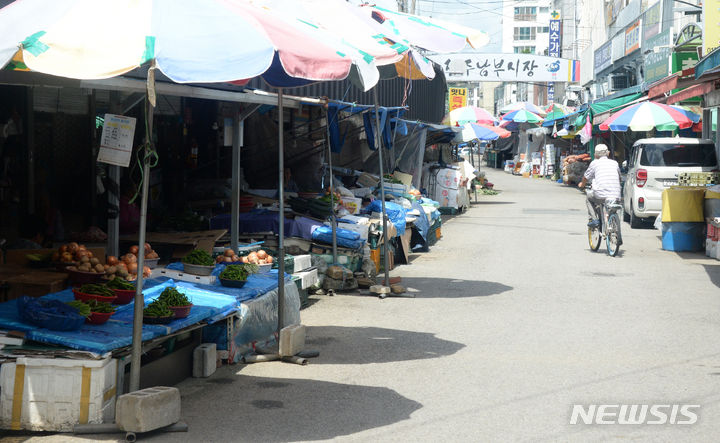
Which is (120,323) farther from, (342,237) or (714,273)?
(714,273)

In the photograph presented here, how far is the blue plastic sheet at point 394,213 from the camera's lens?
47.0 feet

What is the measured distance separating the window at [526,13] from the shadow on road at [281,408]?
11134 cm

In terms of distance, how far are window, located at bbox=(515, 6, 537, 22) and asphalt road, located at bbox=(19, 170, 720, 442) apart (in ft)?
340

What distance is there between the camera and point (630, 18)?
3572cm

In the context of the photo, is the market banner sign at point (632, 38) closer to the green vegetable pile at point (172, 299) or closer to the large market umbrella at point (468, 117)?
the large market umbrella at point (468, 117)

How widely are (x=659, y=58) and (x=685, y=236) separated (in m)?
12.2

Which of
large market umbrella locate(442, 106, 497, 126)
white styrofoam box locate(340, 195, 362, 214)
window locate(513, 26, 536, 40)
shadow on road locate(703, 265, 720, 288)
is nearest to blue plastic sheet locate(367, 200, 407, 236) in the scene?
white styrofoam box locate(340, 195, 362, 214)

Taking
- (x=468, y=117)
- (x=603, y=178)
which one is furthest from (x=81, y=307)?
(x=468, y=117)

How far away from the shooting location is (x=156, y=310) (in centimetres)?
640

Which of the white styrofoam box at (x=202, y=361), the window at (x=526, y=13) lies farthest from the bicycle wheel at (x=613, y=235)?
the window at (x=526, y=13)

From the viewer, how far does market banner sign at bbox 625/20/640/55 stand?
32.2m

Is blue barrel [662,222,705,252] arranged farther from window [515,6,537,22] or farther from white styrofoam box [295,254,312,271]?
window [515,6,537,22]

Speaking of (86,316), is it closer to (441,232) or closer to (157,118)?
(157,118)

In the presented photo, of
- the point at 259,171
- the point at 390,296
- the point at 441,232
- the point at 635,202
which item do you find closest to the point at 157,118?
the point at 259,171
